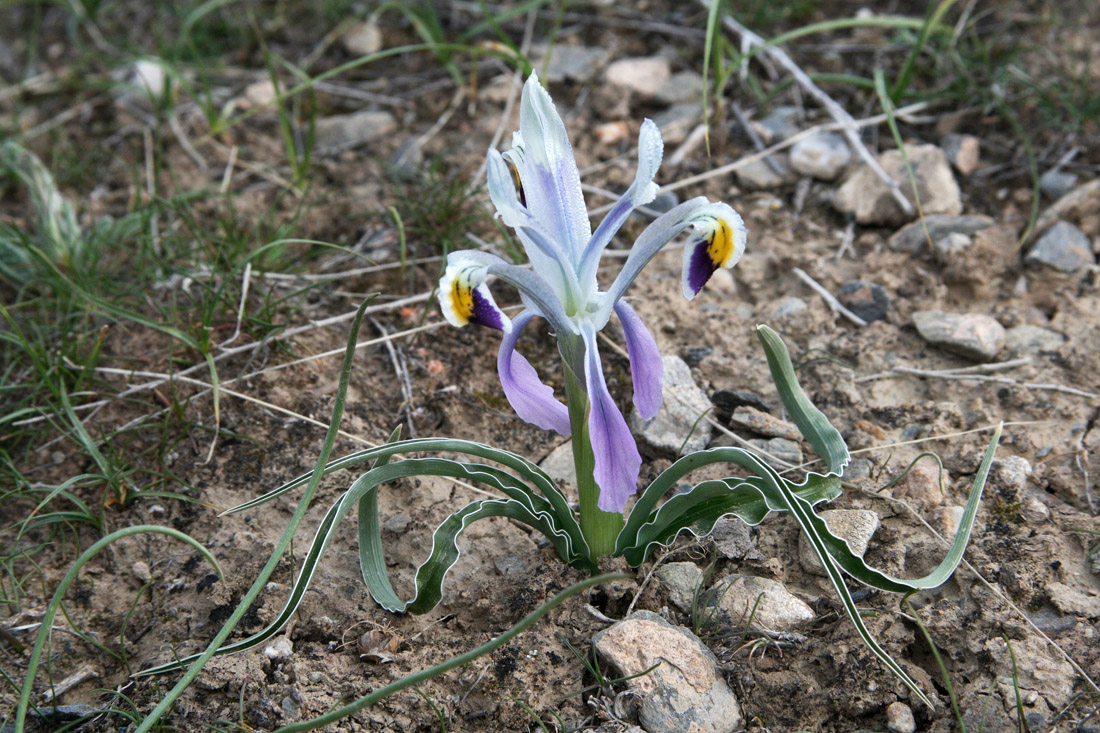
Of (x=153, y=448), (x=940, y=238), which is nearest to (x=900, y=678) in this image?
(x=940, y=238)

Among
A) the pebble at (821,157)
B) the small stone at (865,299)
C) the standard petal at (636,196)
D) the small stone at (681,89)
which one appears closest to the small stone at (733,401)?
the small stone at (865,299)

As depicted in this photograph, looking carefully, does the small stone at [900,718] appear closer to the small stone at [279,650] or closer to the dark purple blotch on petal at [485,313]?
the dark purple blotch on petal at [485,313]

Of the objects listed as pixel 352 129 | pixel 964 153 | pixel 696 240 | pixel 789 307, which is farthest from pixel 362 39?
pixel 696 240

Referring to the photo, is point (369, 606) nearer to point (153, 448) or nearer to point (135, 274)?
point (153, 448)

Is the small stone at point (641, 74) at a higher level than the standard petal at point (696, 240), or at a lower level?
lower

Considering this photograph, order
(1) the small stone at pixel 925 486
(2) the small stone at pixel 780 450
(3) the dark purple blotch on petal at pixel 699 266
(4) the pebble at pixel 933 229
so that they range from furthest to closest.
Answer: (4) the pebble at pixel 933 229
(2) the small stone at pixel 780 450
(1) the small stone at pixel 925 486
(3) the dark purple blotch on petal at pixel 699 266

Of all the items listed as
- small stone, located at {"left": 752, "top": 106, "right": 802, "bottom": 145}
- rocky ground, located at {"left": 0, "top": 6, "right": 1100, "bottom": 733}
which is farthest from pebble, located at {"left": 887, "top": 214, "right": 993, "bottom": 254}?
small stone, located at {"left": 752, "top": 106, "right": 802, "bottom": 145}
